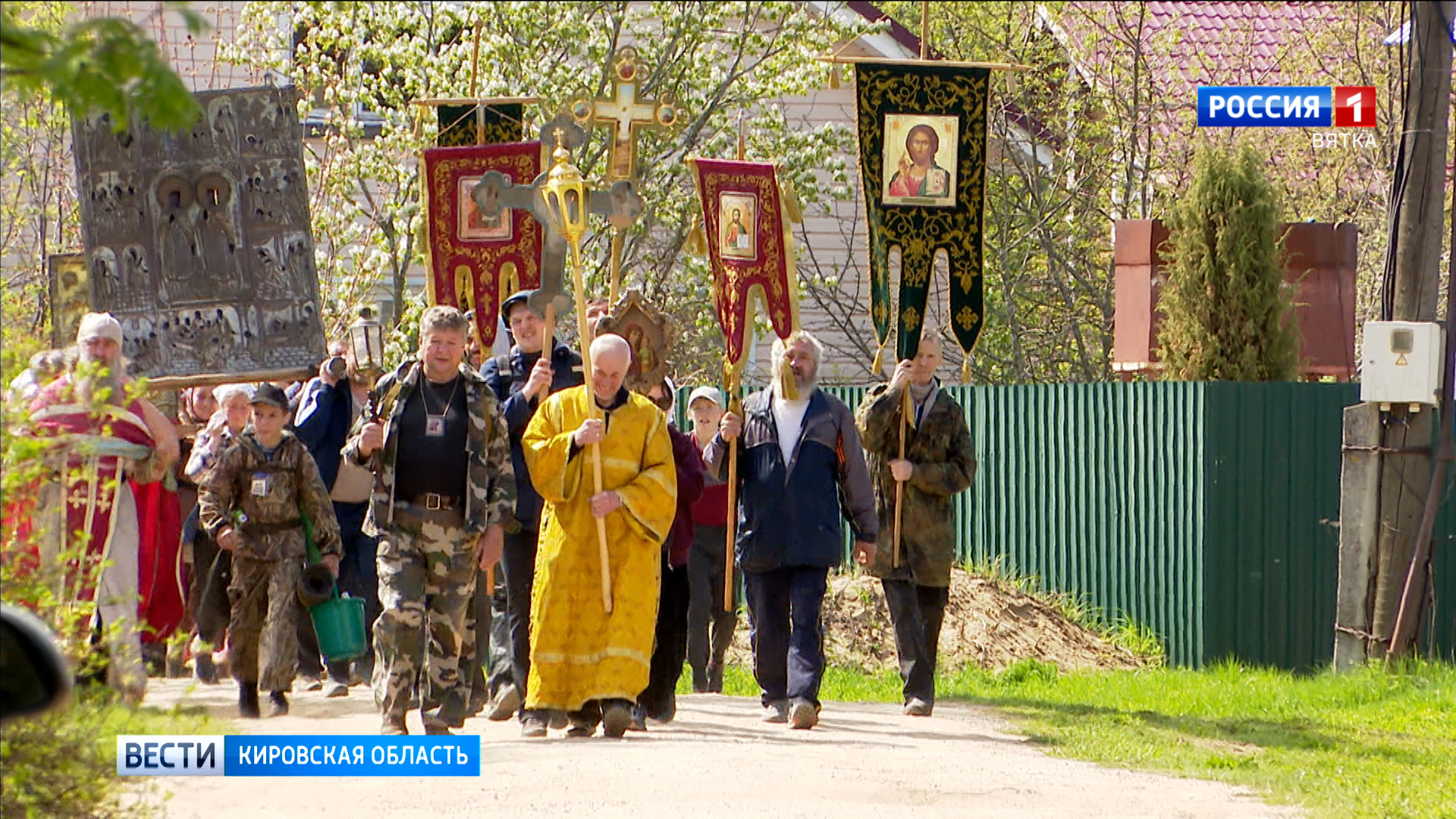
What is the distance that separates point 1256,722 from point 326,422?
5.22 meters

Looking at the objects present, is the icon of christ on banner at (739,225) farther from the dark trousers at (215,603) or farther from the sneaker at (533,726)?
the sneaker at (533,726)

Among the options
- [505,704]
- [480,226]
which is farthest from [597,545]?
[480,226]

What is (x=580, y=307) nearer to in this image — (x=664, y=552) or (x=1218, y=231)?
(x=664, y=552)

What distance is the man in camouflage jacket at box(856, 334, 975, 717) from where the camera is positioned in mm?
12367

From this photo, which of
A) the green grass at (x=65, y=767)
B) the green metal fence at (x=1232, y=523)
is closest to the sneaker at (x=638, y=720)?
the green grass at (x=65, y=767)

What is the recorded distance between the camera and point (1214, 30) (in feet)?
86.2

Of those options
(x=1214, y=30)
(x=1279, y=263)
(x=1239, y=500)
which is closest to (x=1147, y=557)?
(x=1239, y=500)

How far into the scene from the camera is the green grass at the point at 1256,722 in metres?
10.2

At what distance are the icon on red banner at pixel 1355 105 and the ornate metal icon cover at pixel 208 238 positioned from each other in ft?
42.3

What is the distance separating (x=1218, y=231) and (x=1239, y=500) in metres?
1.92

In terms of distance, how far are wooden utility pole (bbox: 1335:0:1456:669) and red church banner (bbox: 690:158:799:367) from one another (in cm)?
393

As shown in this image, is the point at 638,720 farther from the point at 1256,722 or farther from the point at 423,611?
the point at 1256,722

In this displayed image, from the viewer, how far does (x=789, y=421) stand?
11781mm

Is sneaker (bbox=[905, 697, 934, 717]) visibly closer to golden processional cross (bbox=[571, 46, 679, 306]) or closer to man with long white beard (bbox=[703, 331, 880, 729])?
man with long white beard (bbox=[703, 331, 880, 729])
